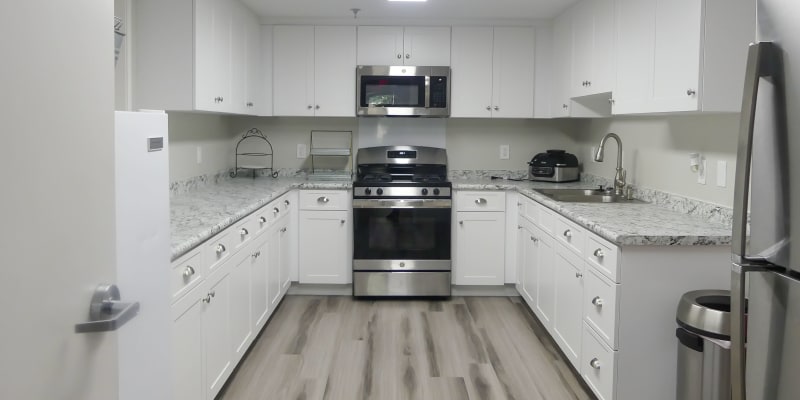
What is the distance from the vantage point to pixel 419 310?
4.37 metres

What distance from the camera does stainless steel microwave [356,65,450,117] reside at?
473cm

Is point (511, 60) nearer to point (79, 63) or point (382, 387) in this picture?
point (382, 387)

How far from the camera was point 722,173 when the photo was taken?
2809 millimetres

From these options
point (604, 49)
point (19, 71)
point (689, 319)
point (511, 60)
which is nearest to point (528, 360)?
point (689, 319)

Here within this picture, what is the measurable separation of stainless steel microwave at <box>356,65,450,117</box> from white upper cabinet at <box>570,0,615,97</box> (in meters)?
1.01

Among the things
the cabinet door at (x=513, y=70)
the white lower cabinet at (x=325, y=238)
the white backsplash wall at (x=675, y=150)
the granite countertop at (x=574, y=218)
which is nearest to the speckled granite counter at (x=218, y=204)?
the granite countertop at (x=574, y=218)

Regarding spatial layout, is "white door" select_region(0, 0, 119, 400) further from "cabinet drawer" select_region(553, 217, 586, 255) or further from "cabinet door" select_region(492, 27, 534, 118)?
"cabinet door" select_region(492, 27, 534, 118)

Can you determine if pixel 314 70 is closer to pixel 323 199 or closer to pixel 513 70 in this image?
pixel 323 199

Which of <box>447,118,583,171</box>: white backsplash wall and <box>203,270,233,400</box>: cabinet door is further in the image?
<box>447,118,583,171</box>: white backsplash wall

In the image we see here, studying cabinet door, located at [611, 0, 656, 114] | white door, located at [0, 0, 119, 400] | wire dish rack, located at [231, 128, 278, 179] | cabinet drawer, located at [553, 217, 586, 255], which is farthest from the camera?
wire dish rack, located at [231, 128, 278, 179]

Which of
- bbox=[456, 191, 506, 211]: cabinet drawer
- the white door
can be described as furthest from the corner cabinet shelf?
the white door

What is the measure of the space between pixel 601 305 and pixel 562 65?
2.37m

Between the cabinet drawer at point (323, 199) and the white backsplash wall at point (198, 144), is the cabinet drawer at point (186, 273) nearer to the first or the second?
the white backsplash wall at point (198, 144)

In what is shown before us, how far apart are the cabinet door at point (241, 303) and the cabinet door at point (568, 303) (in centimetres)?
168
